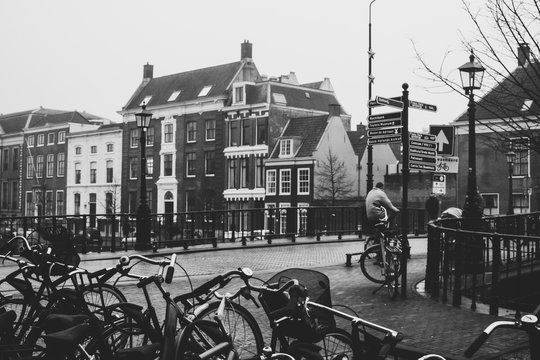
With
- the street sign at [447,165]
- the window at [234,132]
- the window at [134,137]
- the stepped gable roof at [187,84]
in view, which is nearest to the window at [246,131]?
the window at [234,132]

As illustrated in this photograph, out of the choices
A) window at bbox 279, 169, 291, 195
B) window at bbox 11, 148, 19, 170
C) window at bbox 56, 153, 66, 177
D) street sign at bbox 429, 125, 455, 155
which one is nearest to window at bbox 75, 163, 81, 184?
window at bbox 56, 153, 66, 177

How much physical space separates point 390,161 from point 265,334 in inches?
1837

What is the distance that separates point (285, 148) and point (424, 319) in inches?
1618

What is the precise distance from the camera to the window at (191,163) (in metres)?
56.2

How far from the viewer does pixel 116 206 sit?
63562 mm

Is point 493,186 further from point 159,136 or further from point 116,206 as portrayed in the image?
point 116,206

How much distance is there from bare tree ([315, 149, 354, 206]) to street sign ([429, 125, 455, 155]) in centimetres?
3495

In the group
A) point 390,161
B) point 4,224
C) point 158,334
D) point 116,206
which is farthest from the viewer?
point 116,206

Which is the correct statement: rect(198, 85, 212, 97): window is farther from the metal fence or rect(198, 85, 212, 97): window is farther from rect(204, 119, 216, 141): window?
the metal fence

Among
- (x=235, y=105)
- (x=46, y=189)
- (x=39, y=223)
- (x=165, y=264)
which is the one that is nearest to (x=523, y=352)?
(x=165, y=264)

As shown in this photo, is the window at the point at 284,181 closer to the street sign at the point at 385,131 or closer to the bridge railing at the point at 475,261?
the bridge railing at the point at 475,261

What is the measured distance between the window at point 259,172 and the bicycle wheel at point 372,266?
39.0m

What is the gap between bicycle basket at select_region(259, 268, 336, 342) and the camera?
15.4 ft

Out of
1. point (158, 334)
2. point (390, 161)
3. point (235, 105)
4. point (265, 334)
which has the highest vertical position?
point (235, 105)
